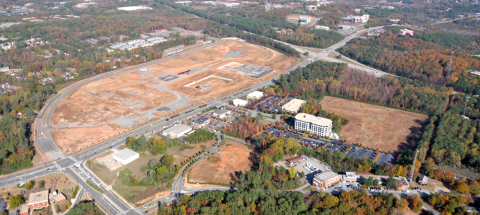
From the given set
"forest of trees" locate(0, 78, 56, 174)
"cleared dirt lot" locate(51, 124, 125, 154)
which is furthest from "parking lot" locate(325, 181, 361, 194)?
"forest of trees" locate(0, 78, 56, 174)

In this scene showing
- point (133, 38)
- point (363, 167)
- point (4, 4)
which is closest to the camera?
point (363, 167)

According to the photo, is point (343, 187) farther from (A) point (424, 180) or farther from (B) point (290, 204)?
(A) point (424, 180)

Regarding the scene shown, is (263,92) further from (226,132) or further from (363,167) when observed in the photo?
(363,167)

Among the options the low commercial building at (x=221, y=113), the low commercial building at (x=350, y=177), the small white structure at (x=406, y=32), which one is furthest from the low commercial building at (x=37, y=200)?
the small white structure at (x=406, y=32)

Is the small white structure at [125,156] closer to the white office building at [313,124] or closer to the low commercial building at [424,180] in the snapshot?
the white office building at [313,124]

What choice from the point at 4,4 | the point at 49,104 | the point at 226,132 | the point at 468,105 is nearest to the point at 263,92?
the point at 226,132

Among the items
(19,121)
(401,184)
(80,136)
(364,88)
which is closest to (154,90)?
(80,136)

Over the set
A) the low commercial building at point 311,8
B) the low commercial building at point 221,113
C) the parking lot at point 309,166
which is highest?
the low commercial building at point 311,8

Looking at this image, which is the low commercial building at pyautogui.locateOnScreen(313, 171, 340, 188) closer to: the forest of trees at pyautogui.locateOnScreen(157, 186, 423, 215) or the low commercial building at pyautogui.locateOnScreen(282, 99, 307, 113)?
the forest of trees at pyautogui.locateOnScreen(157, 186, 423, 215)
